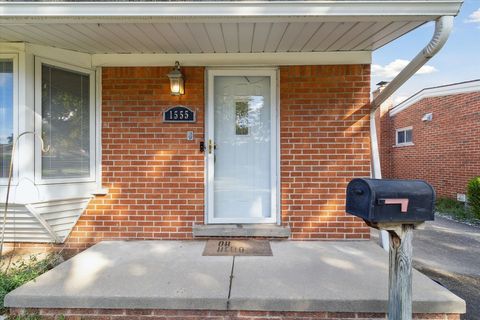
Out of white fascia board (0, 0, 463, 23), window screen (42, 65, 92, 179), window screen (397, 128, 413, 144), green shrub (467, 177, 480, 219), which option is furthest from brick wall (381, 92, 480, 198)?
window screen (42, 65, 92, 179)

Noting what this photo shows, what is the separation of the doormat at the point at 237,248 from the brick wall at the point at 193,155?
0.38m

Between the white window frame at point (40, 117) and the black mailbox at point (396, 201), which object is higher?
the white window frame at point (40, 117)

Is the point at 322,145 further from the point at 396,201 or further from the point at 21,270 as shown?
the point at 21,270

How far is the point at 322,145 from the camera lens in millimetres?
3717

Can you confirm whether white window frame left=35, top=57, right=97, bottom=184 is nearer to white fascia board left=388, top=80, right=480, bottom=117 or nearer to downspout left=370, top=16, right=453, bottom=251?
downspout left=370, top=16, right=453, bottom=251

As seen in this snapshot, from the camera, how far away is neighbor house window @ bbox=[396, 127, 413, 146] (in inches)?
462

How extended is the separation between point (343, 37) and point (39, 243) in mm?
4133

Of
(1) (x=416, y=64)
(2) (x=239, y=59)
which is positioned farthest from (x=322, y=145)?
(2) (x=239, y=59)

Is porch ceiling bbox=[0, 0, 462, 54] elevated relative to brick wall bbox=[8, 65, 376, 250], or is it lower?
elevated

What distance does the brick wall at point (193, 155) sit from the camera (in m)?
3.71

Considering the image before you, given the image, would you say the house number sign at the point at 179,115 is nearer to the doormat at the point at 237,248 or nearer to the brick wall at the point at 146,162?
the brick wall at the point at 146,162

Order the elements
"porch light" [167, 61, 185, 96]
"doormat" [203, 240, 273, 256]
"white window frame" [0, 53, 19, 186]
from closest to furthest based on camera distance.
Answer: "white window frame" [0, 53, 19, 186] → "doormat" [203, 240, 273, 256] → "porch light" [167, 61, 185, 96]

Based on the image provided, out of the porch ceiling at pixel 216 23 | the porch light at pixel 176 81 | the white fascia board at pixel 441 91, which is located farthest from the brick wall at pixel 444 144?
the porch light at pixel 176 81

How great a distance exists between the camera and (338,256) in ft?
10.6
